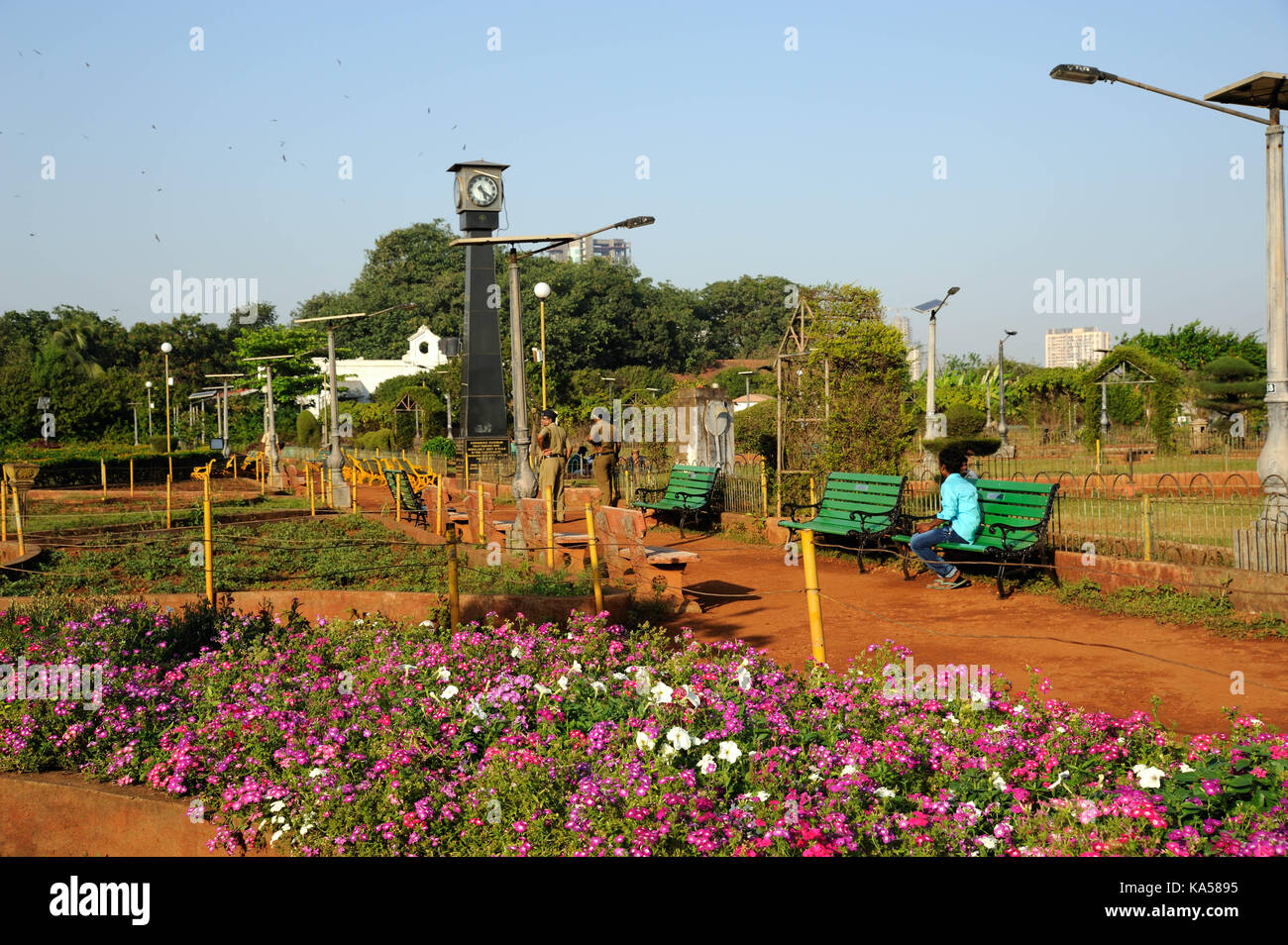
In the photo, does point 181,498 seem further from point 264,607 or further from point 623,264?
point 623,264

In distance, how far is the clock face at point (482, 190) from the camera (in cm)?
2742

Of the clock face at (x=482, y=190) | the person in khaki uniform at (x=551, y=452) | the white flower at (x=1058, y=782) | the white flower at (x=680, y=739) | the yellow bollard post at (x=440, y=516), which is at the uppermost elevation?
→ the clock face at (x=482, y=190)

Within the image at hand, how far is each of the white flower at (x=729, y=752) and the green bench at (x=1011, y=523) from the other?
595cm

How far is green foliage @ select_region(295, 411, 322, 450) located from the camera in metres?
51.6

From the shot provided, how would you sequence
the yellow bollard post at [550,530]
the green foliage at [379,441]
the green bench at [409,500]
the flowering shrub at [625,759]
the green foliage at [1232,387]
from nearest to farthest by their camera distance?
the flowering shrub at [625,759] < the yellow bollard post at [550,530] < the green bench at [409,500] < the green foliage at [1232,387] < the green foliage at [379,441]

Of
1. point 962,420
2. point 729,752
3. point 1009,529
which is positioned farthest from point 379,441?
point 729,752

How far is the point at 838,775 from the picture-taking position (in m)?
4.31

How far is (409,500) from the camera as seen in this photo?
18.0 metres

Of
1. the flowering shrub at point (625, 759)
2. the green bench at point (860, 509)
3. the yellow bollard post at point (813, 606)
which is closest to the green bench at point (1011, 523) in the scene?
the green bench at point (860, 509)

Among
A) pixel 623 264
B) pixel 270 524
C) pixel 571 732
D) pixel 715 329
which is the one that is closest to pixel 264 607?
pixel 571 732

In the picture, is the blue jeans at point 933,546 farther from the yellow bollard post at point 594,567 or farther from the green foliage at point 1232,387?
the green foliage at point 1232,387

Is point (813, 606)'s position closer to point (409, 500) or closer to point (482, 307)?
point (409, 500)

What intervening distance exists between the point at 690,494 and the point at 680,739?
12.3m
